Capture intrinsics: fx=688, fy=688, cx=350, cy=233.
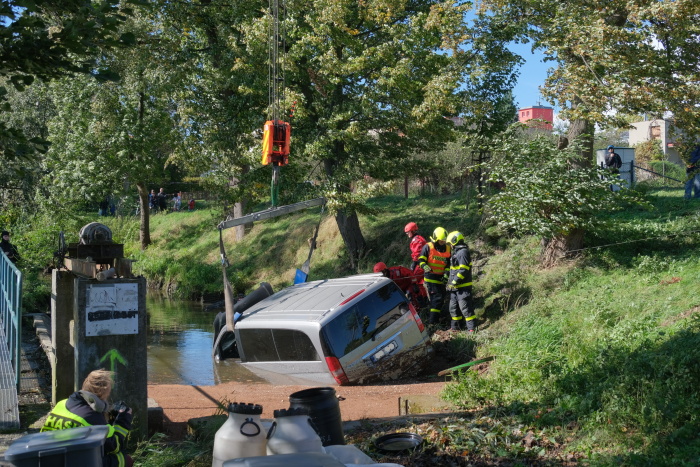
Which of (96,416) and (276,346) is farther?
(276,346)

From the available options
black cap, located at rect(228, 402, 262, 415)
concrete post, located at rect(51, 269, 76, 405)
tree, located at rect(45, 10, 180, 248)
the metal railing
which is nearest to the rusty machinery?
concrete post, located at rect(51, 269, 76, 405)

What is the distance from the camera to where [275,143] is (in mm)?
12016

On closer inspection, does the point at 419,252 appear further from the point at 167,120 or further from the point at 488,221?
the point at 167,120

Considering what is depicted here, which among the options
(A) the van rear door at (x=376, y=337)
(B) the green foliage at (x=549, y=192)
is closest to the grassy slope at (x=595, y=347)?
(B) the green foliage at (x=549, y=192)

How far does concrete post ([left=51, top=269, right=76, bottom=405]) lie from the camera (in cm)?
796

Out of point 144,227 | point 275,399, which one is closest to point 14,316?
point 275,399

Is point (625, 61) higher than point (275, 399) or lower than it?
higher

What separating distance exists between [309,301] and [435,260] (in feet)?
11.2

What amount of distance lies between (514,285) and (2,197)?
2491cm

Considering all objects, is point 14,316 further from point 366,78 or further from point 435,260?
point 366,78

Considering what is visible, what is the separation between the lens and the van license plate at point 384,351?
10273mm

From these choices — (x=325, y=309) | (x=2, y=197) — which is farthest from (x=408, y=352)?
(x=2, y=197)

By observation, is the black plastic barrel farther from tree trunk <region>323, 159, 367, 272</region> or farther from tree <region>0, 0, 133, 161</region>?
tree trunk <region>323, 159, 367, 272</region>

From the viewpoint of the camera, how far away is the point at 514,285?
43.8ft
